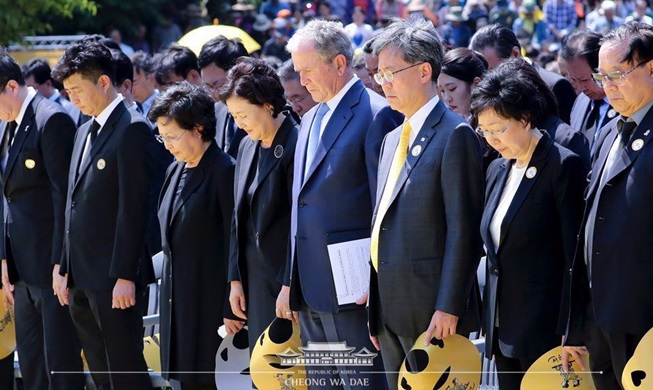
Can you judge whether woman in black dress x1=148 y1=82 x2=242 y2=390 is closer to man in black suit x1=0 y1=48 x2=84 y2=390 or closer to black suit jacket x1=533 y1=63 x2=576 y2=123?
man in black suit x1=0 y1=48 x2=84 y2=390

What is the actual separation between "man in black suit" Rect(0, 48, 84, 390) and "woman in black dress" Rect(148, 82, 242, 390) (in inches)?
37.3

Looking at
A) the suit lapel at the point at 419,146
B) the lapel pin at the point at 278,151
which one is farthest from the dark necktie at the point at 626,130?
the lapel pin at the point at 278,151

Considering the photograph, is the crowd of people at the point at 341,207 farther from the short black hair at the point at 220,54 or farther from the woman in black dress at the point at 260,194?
the short black hair at the point at 220,54

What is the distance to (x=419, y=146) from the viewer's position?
508 cm

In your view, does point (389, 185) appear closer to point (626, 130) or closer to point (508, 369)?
point (508, 369)

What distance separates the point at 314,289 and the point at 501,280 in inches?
36.4

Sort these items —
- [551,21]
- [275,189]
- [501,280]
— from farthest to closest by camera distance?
[551,21]
[275,189]
[501,280]

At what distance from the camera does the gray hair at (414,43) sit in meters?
5.13

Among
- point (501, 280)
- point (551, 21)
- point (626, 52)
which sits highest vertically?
point (626, 52)

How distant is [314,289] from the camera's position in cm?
550

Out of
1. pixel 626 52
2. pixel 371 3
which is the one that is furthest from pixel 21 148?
pixel 371 3

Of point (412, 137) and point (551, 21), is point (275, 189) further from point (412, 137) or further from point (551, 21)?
point (551, 21)

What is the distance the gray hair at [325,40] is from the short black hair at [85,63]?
1478 millimetres

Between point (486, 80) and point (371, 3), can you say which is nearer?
point (486, 80)
